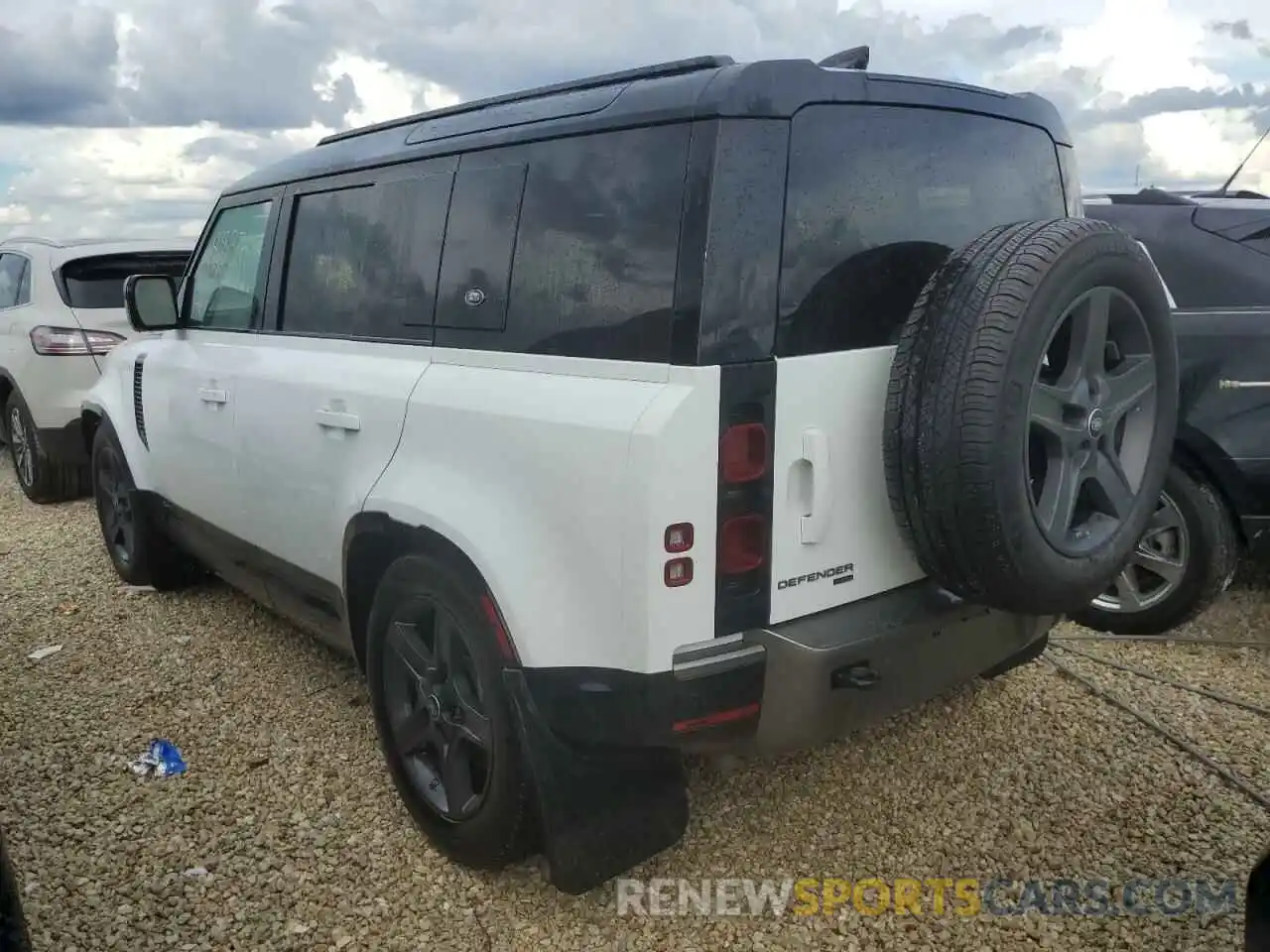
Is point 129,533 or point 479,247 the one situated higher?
point 479,247

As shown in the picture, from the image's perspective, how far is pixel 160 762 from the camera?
133 inches

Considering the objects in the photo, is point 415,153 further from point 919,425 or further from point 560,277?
point 919,425

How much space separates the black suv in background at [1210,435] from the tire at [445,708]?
257cm

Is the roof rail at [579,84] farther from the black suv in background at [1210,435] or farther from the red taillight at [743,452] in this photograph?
the black suv in background at [1210,435]

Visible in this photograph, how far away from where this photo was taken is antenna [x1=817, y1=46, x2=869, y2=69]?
8.26 ft

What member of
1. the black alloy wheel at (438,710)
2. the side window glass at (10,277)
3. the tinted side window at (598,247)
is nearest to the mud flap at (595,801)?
the black alloy wheel at (438,710)

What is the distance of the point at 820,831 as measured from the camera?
113 inches

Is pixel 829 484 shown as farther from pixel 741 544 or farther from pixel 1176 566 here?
pixel 1176 566

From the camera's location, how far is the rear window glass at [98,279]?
21.8 feet

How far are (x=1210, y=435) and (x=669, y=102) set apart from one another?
9.73 ft

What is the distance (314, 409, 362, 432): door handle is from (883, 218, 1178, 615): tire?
4.83 ft

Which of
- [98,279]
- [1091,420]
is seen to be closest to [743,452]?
[1091,420]

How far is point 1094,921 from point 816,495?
52.1 inches

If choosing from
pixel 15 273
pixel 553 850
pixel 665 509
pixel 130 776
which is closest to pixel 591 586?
pixel 665 509
